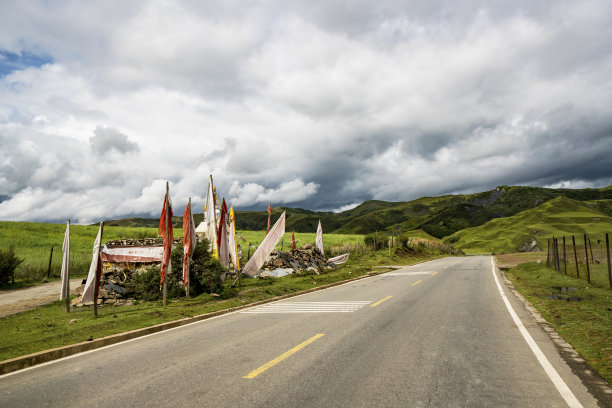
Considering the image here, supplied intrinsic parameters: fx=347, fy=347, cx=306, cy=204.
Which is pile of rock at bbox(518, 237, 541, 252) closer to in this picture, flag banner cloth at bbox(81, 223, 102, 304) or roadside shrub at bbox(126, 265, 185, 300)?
roadside shrub at bbox(126, 265, 185, 300)

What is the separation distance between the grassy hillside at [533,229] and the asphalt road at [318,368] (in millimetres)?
97216

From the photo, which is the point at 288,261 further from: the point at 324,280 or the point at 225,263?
the point at 225,263

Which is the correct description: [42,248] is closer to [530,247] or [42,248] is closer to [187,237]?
[187,237]

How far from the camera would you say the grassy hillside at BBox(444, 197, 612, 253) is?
101m

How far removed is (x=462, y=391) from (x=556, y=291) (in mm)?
14105

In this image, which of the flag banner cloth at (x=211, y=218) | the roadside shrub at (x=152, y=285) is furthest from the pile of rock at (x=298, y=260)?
the roadside shrub at (x=152, y=285)

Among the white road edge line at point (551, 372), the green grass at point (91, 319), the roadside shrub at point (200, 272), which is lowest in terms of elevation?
the green grass at point (91, 319)

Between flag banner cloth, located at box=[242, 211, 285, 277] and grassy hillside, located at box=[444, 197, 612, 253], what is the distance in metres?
89.0

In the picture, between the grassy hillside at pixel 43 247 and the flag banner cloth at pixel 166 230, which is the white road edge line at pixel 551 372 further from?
the grassy hillside at pixel 43 247

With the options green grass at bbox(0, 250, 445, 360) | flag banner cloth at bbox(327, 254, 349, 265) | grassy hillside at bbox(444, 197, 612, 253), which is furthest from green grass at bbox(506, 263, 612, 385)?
grassy hillside at bbox(444, 197, 612, 253)

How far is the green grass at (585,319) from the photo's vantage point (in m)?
6.22

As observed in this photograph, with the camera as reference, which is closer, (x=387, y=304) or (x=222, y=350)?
(x=222, y=350)

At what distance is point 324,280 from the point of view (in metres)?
20.9

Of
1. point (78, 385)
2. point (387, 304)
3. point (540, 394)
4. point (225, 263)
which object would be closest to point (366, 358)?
point (540, 394)
